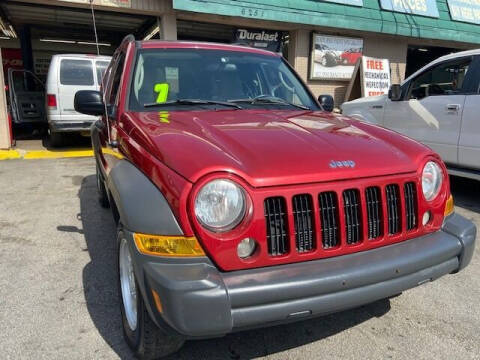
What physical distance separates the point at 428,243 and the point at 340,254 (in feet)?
1.87

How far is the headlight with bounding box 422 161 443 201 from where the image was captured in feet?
7.79

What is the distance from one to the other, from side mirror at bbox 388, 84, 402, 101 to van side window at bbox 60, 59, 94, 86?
637 centimetres

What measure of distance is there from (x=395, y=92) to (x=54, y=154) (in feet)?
23.3

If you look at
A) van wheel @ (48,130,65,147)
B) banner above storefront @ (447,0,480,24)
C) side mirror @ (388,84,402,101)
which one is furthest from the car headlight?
banner above storefront @ (447,0,480,24)

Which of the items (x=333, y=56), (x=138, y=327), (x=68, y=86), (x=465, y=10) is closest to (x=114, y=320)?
(x=138, y=327)

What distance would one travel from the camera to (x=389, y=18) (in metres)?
12.0

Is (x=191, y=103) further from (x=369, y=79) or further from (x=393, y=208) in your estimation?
(x=369, y=79)

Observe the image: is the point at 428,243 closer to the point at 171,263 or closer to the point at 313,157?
the point at 313,157

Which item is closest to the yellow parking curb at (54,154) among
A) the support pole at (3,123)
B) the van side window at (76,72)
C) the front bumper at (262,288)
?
the support pole at (3,123)

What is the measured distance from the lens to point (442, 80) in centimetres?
595

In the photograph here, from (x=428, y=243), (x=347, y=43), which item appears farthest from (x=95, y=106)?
(x=347, y=43)

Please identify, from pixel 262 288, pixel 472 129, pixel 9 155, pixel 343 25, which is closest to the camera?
pixel 262 288

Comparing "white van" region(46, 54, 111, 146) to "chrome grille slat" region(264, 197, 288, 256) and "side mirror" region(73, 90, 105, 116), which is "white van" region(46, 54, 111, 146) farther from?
"chrome grille slat" region(264, 197, 288, 256)

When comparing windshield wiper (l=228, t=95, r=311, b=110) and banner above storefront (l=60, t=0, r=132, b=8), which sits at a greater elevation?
banner above storefront (l=60, t=0, r=132, b=8)
